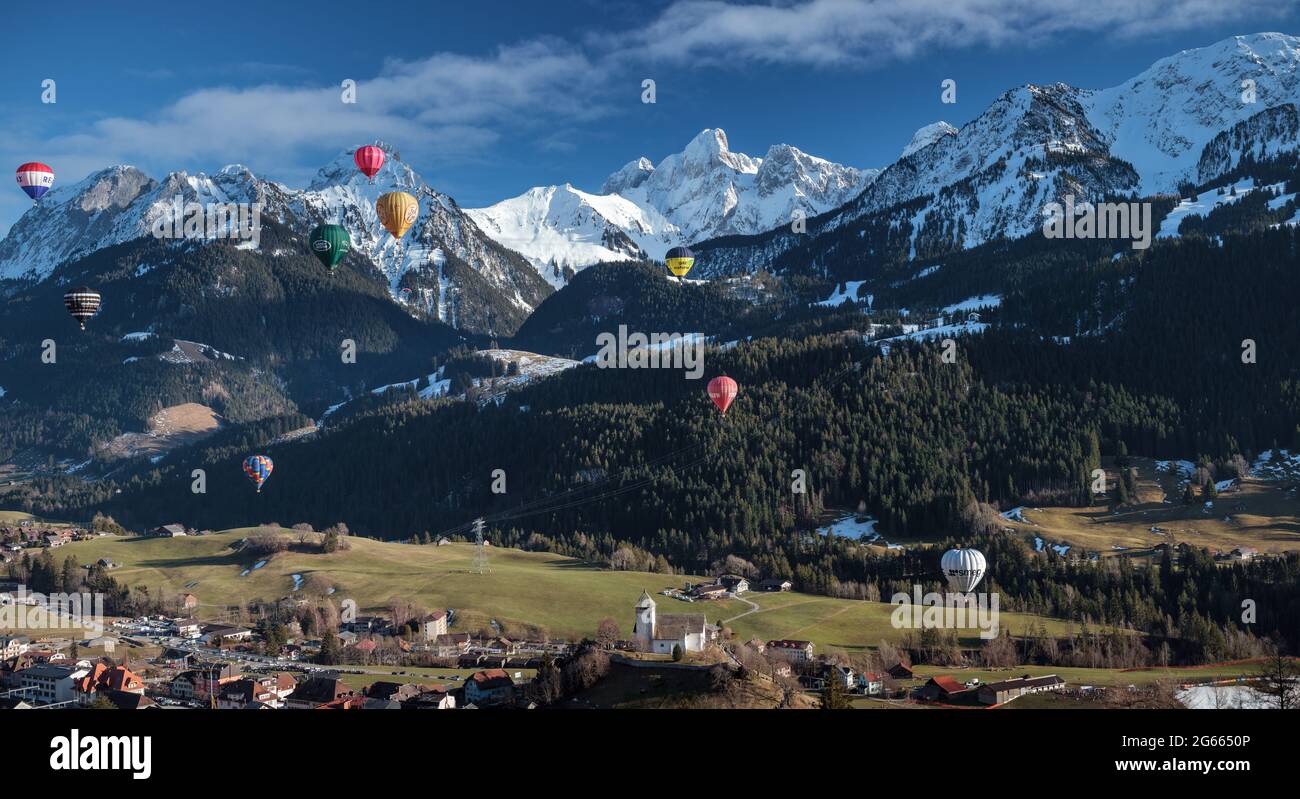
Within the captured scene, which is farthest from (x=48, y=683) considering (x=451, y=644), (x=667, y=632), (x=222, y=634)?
(x=667, y=632)

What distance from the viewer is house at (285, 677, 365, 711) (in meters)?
91.1

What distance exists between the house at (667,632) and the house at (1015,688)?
23.2 metres

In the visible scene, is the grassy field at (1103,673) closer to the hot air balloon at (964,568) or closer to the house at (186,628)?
the hot air balloon at (964,568)

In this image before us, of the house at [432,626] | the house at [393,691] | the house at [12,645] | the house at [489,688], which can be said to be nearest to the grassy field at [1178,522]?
the house at [432,626]

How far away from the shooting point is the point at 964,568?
133625mm

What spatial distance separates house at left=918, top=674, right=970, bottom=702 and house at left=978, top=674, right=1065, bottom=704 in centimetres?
186

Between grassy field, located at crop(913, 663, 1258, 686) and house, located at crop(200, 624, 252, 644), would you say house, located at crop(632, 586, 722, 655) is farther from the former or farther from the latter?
house, located at crop(200, 624, 252, 644)

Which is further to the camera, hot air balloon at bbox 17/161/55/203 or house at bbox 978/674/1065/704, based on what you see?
hot air balloon at bbox 17/161/55/203

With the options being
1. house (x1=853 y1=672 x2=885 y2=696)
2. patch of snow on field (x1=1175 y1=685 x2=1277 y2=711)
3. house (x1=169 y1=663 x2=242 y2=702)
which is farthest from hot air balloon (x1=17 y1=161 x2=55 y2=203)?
patch of snow on field (x1=1175 y1=685 x2=1277 y2=711)

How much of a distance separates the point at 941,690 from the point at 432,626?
6528 cm
